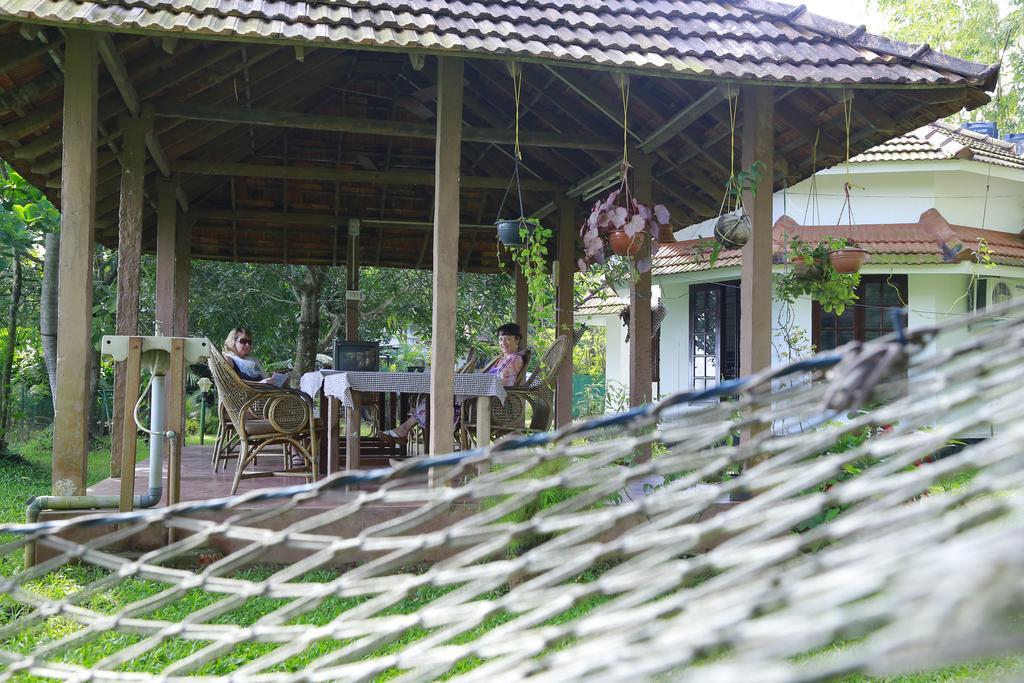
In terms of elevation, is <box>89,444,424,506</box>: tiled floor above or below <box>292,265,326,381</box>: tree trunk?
below

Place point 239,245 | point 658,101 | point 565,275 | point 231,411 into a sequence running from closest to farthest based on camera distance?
point 231,411 → point 658,101 → point 565,275 → point 239,245

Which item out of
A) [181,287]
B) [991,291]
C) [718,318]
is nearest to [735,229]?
[181,287]

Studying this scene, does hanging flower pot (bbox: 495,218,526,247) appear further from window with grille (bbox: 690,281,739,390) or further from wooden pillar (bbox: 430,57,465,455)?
window with grille (bbox: 690,281,739,390)

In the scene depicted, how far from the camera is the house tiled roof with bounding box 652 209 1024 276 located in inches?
395

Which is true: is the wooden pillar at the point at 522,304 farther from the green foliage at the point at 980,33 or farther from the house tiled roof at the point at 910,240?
the green foliage at the point at 980,33

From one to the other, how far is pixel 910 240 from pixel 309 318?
29.4 feet

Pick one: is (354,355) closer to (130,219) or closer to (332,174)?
(130,219)

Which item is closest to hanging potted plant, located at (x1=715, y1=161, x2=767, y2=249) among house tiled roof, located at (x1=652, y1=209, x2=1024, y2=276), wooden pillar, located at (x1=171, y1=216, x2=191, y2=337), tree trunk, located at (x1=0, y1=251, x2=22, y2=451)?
house tiled roof, located at (x1=652, y1=209, x2=1024, y2=276)

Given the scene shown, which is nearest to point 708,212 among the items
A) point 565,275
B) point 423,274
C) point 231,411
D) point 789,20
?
point 565,275

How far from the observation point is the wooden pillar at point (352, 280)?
941cm

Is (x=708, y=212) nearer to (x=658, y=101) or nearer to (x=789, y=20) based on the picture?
(x=658, y=101)

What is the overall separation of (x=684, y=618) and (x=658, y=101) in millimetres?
5580

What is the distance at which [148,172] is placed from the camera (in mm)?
7395

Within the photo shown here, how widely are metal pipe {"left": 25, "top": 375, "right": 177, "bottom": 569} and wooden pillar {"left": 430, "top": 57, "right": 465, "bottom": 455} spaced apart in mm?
1312
